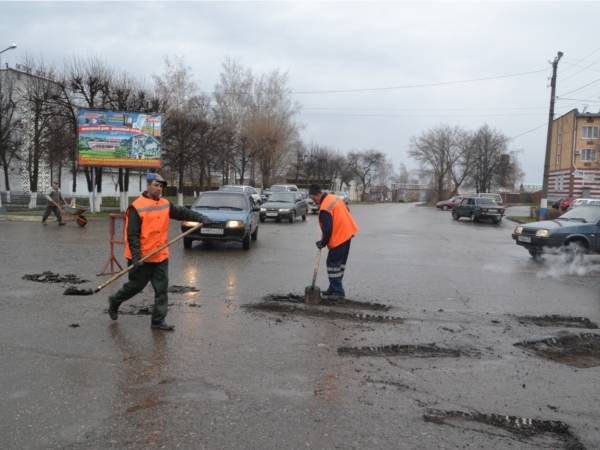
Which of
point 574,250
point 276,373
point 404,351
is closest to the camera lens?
point 276,373

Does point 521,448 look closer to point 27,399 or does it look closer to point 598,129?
point 27,399

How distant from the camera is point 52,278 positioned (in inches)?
360

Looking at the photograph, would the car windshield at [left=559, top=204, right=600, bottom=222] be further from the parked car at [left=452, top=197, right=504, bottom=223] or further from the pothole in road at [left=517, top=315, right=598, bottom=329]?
the parked car at [left=452, top=197, right=504, bottom=223]

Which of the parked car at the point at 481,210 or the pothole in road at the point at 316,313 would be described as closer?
the pothole in road at the point at 316,313

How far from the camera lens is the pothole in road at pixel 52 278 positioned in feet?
29.5

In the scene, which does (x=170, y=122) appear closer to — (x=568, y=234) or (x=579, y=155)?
(x=568, y=234)

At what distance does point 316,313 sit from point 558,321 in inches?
127

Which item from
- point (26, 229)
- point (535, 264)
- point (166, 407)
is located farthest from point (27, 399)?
point (26, 229)

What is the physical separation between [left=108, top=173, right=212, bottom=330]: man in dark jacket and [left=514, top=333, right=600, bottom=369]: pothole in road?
13.3ft

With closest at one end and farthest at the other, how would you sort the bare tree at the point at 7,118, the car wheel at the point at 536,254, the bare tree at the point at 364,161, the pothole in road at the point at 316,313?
the pothole in road at the point at 316,313, the car wheel at the point at 536,254, the bare tree at the point at 7,118, the bare tree at the point at 364,161

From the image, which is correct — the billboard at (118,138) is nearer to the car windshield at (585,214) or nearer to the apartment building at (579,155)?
the car windshield at (585,214)

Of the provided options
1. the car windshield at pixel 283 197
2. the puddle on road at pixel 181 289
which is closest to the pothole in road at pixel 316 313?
the puddle on road at pixel 181 289

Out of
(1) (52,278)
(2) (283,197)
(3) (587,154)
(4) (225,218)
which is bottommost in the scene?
(1) (52,278)

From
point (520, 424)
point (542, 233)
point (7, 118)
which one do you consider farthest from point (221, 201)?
point (7, 118)
